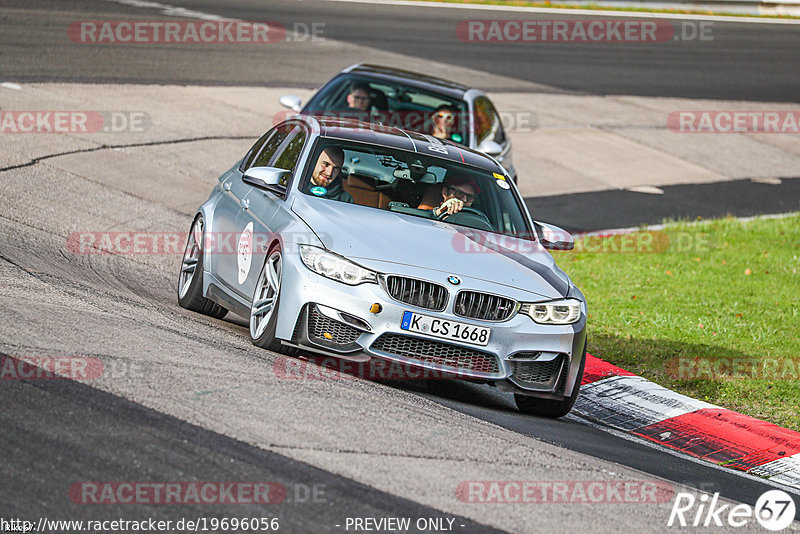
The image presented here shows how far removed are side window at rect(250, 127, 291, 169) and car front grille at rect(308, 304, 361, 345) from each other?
2337mm

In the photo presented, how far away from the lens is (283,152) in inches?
349

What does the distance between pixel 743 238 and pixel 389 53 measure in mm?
11005

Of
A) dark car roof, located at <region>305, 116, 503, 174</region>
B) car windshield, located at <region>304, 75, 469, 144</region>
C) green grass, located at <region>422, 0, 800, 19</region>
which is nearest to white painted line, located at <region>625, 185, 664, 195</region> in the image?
car windshield, located at <region>304, 75, 469, 144</region>

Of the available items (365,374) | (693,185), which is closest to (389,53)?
(693,185)

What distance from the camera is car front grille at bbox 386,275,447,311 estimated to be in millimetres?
7074

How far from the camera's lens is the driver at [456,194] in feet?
27.3

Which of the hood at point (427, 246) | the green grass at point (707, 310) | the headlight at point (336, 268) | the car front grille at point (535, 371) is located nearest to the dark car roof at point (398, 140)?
the hood at point (427, 246)

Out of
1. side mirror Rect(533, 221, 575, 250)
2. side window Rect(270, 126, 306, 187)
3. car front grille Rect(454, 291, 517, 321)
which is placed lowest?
car front grille Rect(454, 291, 517, 321)

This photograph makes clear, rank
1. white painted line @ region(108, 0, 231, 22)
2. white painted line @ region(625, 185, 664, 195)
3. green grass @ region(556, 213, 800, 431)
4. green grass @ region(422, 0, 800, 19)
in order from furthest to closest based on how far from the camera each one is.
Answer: green grass @ region(422, 0, 800, 19) < white painted line @ region(108, 0, 231, 22) < white painted line @ region(625, 185, 664, 195) < green grass @ region(556, 213, 800, 431)

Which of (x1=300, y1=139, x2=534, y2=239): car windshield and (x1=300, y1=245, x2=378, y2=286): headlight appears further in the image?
(x1=300, y1=139, x2=534, y2=239): car windshield

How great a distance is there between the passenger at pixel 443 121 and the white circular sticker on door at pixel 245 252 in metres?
5.56

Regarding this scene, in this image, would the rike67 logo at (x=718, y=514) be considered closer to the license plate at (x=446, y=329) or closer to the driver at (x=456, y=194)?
the license plate at (x=446, y=329)

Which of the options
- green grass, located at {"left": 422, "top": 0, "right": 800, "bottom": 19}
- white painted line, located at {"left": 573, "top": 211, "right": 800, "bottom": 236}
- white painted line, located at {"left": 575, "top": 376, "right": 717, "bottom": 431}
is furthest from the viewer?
green grass, located at {"left": 422, "top": 0, "right": 800, "bottom": 19}

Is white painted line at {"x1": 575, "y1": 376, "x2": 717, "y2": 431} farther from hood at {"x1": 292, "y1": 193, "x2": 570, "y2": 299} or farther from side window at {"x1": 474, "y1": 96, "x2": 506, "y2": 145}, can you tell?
side window at {"x1": 474, "y1": 96, "x2": 506, "y2": 145}
